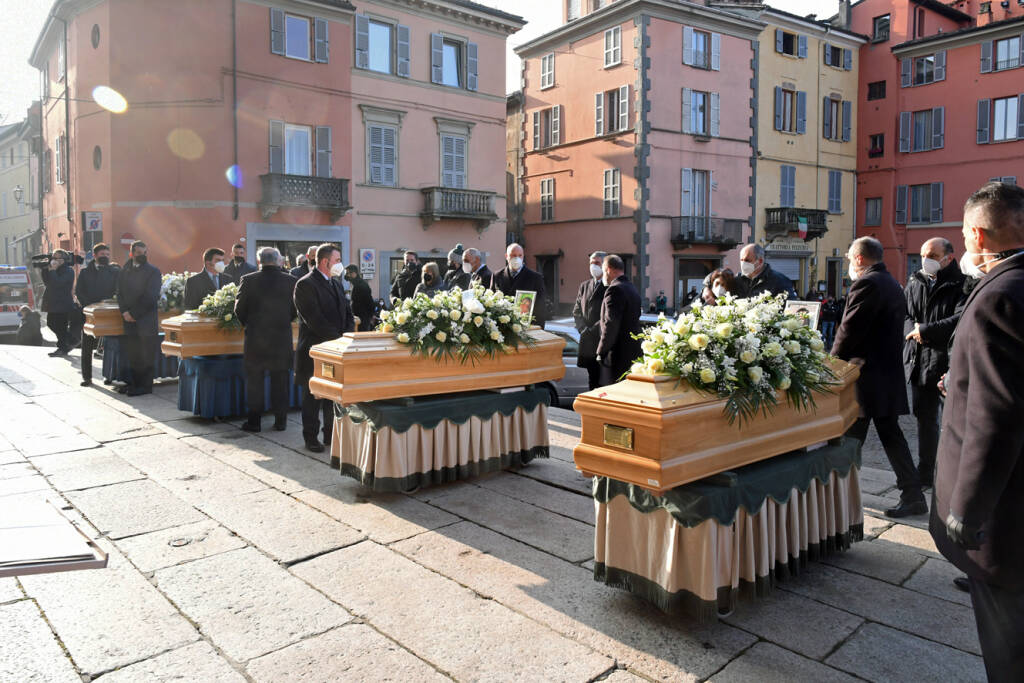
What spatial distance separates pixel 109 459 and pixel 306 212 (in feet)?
54.0

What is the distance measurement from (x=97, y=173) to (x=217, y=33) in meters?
5.07

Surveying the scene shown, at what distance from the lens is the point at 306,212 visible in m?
21.9

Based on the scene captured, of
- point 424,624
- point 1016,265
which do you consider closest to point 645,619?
point 424,624

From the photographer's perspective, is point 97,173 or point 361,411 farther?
point 97,173

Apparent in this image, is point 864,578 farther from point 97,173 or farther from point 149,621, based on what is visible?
point 97,173

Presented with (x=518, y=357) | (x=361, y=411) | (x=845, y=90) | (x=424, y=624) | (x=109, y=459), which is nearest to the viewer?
(x=424, y=624)

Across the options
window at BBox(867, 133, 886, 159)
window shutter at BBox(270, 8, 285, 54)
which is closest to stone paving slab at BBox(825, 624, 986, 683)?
window shutter at BBox(270, 8, 285, 54)

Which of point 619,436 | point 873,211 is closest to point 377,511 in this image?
point 619,436

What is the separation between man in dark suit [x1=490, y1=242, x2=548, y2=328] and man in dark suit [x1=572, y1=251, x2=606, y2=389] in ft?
1.81

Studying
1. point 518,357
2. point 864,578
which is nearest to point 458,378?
point 518,357

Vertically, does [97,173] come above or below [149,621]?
above

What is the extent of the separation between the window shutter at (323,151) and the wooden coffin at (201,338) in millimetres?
14922

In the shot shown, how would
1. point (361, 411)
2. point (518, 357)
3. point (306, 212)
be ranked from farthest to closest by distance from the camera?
1. point (306, 212)
2. point (518, 357)
3. point (361, 411)

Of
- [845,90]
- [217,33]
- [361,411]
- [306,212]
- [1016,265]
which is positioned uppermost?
[845,90]
